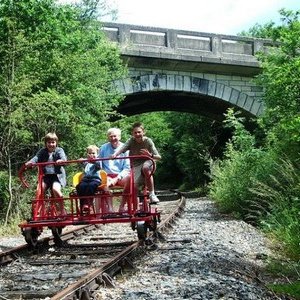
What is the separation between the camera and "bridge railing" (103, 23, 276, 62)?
20406 millimetres

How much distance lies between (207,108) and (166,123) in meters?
14.9

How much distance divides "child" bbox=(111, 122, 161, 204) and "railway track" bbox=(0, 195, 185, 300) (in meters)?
0.84

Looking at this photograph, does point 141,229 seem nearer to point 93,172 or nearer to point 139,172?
point 139,172

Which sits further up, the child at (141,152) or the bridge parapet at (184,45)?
the bridge parapet at (184,45)

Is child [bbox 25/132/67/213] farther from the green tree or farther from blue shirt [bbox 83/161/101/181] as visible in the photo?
the green tree

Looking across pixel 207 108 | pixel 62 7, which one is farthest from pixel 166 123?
pixel 62 7

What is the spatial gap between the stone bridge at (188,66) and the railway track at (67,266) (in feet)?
43.8

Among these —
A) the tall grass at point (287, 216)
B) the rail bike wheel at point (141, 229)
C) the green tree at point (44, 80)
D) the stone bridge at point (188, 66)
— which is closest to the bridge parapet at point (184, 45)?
the stone bridge at point (188, 66)

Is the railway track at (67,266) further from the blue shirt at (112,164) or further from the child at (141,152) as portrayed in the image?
the blue shirt at (112,164)

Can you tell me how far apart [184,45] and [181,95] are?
12.1 feet

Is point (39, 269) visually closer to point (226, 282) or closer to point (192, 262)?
point (192, 262)

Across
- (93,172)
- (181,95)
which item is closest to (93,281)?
(93,172)

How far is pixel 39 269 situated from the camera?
5840 mm

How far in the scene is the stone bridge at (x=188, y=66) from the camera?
2125 cm
